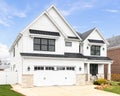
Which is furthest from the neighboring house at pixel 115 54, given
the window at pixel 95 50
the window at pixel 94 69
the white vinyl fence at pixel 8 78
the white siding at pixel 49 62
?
the white vinyl fence at pixel 8 78

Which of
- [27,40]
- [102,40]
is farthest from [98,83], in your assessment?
[27,40]

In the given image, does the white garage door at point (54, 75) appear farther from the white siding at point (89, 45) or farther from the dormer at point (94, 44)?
the dormer at point (94, 44)

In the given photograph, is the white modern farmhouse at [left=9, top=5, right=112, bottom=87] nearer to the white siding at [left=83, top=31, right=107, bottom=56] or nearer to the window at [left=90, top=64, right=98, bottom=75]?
the white siding at [left=83, top=31, right=107, bottom=56]

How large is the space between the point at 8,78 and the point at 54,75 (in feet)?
21.9

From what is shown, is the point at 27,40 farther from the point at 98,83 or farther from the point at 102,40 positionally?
the point at 102,40

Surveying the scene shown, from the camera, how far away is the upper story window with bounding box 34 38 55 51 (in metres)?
30.4

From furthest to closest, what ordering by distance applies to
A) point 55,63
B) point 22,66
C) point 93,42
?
point 93,42 → point 55,63 → point 22,66

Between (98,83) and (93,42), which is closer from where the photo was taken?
(98,83)

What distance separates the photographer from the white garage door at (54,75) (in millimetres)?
29234

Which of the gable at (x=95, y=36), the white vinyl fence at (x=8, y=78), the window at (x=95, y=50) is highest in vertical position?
the gable at (x=95, y=36)

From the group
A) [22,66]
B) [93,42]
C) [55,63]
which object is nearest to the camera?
[22,66]

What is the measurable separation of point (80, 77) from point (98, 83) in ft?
8.84

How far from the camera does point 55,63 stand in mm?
30719

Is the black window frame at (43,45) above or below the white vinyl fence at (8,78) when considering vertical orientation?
above
